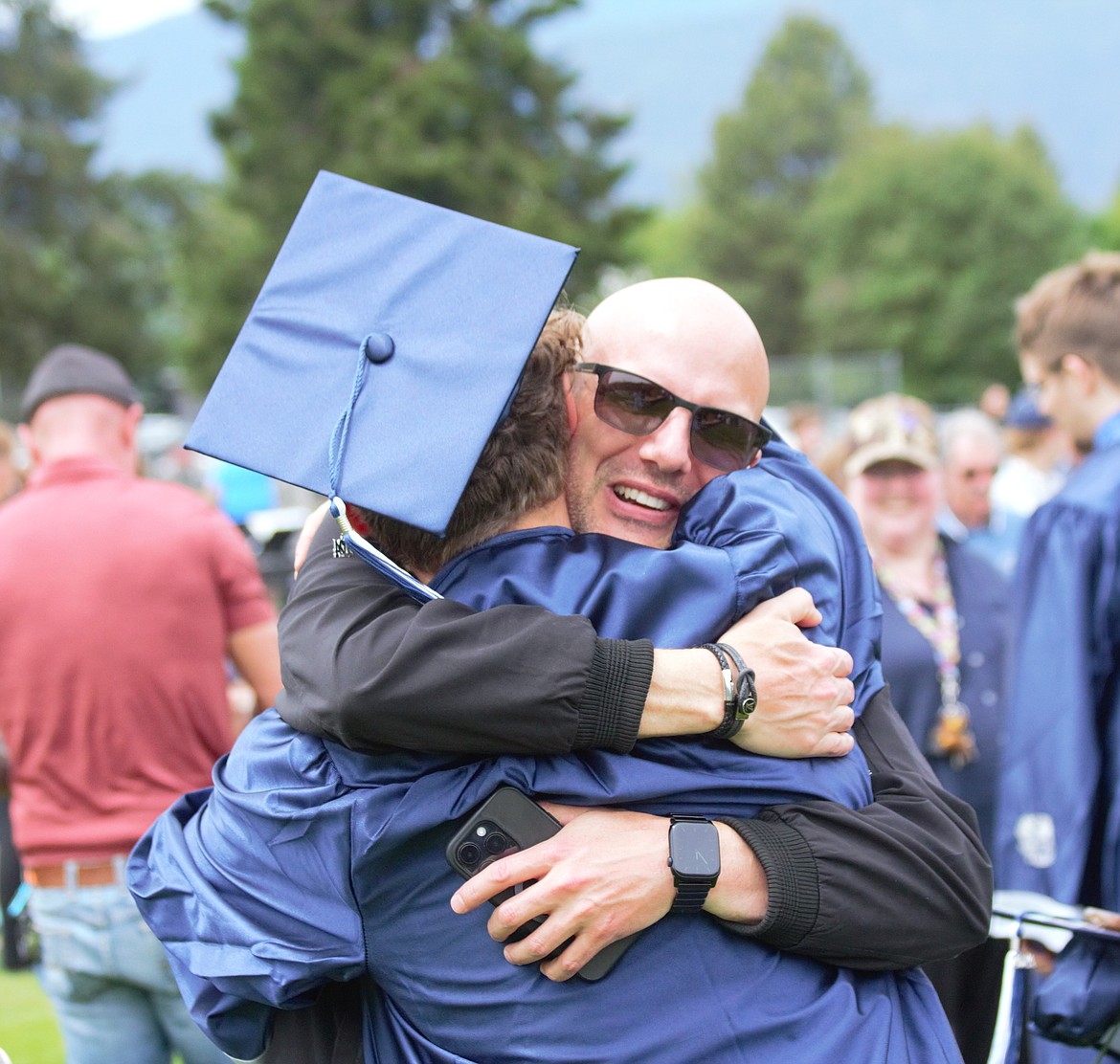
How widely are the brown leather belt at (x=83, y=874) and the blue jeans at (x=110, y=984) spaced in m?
0.02

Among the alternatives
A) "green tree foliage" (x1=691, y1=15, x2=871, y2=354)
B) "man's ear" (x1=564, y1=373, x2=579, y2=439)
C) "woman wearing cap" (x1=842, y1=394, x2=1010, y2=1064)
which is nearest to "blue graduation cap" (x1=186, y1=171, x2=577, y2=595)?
"man's ear" (x1=564, y1=373, x2=579, y2=439)

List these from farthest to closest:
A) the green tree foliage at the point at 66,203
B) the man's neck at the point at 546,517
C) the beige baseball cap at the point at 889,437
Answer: the green tree foliage at the point at 66,203, the beige baseball cap at the point at 889,437, the man's neck at the point at 546,517

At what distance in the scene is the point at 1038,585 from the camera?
352 centimetres

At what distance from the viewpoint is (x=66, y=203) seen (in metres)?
36.1

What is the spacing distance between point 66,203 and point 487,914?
3854 centimetres

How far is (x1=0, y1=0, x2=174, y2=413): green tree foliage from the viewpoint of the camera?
34.7 metres

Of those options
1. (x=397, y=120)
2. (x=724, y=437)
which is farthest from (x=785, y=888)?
(x=397, y=120)

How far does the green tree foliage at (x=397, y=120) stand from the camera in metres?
34.0

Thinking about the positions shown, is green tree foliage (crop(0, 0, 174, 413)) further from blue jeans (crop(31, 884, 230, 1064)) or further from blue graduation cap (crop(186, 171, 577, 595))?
blue graduation cap (crop(186, 171, 577, 595))

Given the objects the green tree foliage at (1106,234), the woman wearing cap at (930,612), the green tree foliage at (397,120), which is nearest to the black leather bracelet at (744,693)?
the woman wearing cap at (930,612)

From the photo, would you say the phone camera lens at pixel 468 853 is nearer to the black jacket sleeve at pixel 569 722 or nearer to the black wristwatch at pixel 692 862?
the black jacket sleeve at pixel 569 722

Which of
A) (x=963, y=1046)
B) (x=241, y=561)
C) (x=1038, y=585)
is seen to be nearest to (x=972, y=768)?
(x=1038, y=585)

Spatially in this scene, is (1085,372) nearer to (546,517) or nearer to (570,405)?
(570,405)

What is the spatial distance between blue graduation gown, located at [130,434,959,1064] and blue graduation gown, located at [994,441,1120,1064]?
1.62 metres
